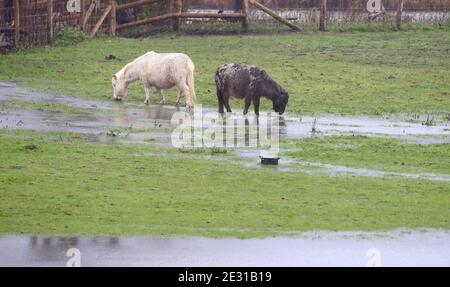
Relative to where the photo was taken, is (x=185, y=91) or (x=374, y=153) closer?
(x=374, y=153)

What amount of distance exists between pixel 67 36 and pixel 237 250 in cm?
2114

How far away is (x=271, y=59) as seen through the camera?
29.3 m

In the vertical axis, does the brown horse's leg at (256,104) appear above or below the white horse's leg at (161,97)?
above

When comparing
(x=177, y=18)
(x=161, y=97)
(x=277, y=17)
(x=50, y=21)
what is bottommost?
(x=161, y=97)

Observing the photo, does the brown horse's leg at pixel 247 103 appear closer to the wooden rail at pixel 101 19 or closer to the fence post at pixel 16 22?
the fence post at pixel 16 22

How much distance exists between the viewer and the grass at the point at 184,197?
13578 mm

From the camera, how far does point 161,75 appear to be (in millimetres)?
24250

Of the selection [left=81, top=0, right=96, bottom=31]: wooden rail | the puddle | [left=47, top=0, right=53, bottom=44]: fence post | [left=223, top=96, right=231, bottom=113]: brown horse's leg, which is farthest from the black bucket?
[left=81, top=0, right=96, bottom=31]: wooden rail

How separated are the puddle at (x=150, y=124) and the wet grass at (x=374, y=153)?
520 millimetres

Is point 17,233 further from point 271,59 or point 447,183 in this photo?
point 271,59

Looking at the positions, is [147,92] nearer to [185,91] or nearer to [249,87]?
[185,91]

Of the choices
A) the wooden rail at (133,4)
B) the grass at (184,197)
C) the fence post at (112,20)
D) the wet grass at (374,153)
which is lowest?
the wet grass at (374,153)

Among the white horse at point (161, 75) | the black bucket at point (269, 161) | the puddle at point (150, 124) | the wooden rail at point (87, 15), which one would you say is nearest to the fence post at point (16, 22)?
the wooden rail at point (87, 15)

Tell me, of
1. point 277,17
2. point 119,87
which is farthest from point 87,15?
point 119,87
